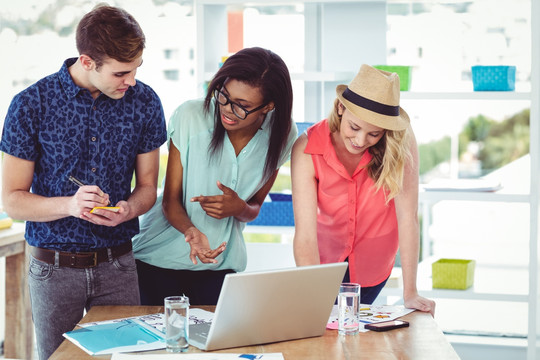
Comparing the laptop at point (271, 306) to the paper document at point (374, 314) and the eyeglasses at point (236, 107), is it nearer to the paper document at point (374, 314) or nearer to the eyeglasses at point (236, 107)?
the paper document at point (374, 314)

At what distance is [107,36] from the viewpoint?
2.05 metres

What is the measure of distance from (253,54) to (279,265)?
1.53m

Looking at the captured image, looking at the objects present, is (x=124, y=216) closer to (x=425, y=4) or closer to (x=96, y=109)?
(x=96, y=109)

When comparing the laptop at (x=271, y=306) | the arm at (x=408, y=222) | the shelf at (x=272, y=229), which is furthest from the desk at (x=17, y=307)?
the arm at (x=408, y=222)

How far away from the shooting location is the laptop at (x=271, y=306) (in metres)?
1.72

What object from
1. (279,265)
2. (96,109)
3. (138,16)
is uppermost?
(138,16)

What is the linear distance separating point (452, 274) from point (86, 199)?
2057mm

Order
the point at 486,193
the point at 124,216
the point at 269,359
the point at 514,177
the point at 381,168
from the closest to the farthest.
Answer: the point at 269,359, the point at 124,216, the point at 381,168, the point at 486,193, the point at 514,177

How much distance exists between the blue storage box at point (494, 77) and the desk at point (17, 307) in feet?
7.47

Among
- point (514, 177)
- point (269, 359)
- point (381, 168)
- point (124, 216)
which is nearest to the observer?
point (269, 359)

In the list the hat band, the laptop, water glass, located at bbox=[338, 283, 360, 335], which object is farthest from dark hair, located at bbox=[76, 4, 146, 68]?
water glass, located at bbox=[338, 283, 360, 335]

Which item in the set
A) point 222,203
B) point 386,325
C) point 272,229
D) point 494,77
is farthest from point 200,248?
point 494,77

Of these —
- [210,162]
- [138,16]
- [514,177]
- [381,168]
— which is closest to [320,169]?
[381,168]

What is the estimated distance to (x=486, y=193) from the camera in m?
3.39
